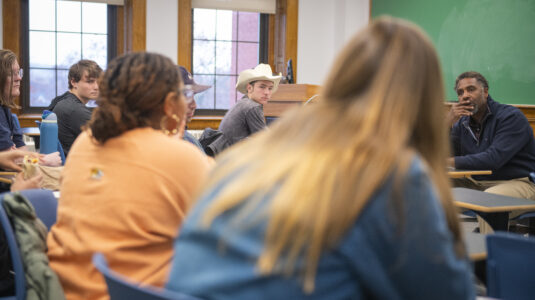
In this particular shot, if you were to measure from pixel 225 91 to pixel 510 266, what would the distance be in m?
6.54

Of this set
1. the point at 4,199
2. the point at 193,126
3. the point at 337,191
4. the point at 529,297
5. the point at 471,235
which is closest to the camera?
the point at 337,191

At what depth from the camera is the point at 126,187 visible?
4.67 ft

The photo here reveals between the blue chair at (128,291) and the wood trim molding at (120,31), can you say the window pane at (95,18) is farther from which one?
the blue chair at (128,291)

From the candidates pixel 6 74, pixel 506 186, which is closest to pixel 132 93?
pixel 6 74

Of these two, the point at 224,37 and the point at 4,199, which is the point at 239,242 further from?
the point at 224,37

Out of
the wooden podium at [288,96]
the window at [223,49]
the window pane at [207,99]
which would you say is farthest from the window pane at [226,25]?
the wooden podium at [288,96]

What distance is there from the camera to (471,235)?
79.6 inches

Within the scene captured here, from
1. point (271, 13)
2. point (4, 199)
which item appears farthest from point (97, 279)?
point (271, 13)

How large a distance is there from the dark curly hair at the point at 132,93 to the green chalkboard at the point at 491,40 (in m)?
4.01

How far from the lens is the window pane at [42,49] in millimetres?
7062

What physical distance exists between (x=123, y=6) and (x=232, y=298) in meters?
7.12

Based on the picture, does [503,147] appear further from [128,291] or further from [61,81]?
[61,81]

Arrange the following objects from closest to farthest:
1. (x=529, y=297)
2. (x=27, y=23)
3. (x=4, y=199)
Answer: (x=4, y=199), (x=529, y=297), (x=27, y=23)

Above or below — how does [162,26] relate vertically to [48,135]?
above
